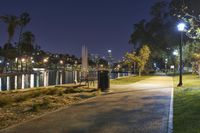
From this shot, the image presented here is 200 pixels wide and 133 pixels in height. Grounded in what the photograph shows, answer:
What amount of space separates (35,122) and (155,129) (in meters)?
3.62

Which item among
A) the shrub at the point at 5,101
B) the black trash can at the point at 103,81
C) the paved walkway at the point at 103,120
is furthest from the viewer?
the black trash can at the point at 103,81

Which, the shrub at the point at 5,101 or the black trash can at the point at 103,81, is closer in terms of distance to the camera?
the shrub at the point at 5,101

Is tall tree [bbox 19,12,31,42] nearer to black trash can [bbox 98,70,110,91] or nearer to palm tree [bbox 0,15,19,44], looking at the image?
palm tree [bbox 0,15,19,44]

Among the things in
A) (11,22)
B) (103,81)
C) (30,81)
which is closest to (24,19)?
(11,22)

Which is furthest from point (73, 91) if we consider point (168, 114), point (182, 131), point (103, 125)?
point (182, 131)

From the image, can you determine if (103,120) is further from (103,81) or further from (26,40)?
(26,40)

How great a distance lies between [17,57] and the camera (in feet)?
394

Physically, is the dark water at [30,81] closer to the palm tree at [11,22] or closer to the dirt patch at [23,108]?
the dirt patch at [23,108]

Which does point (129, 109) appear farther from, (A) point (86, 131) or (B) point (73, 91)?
(B) point (73, 91)

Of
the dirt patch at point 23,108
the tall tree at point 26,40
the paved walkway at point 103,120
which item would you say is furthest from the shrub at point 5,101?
the tall tree at point 26,40

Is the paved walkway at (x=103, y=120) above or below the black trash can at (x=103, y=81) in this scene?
below

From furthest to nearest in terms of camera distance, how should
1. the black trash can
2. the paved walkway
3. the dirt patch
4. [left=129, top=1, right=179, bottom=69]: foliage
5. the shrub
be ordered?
[left=129, top=1, right=179, bottom=69]: foliage, the black trash can, the shrub, the dirt patch, the paved walkway

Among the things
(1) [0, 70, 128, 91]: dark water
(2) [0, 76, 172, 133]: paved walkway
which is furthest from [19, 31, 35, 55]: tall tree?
(2) [0, 76, 172, 133]: paved walkway

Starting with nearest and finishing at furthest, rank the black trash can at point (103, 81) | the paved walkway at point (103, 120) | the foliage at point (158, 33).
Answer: the paved walkway at point (103, 120) → the black trash can at point (103, 81) → the foliage at point (158, 33)
